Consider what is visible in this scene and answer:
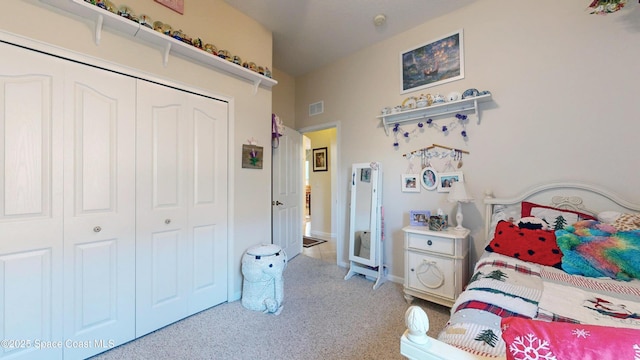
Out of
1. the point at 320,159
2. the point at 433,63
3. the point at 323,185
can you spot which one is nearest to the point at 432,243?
the point at 433,63

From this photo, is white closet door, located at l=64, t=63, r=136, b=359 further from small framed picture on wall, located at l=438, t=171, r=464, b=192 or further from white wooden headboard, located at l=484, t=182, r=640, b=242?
white wooden headboard, located at l=484, t=182, r=640, b=242

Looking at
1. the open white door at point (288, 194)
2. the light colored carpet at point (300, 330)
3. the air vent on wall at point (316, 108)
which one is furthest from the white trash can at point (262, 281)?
the air vent on wall at point (316, 108)

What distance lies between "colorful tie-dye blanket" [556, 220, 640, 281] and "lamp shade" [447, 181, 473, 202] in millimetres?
693

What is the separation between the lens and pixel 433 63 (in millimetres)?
2615

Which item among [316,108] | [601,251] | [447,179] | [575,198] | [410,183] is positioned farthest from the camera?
[316,108]

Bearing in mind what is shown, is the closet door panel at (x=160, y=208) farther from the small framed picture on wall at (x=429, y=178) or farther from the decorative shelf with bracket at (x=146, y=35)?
the small framed picture on wall at (x=429, y=178)

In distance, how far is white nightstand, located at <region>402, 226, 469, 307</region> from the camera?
7.06ft

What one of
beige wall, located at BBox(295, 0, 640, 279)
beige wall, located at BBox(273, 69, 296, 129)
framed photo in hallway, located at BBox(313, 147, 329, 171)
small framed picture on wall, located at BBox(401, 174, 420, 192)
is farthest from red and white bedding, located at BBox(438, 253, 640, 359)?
Result: framed photo in hallway, located at BBox(313, 147, 329, 171)

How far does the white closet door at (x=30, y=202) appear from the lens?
4.54 ft

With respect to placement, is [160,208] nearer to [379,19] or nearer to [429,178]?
[429,178]

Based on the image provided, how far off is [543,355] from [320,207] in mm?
4680

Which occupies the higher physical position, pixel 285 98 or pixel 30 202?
pixel 285 98

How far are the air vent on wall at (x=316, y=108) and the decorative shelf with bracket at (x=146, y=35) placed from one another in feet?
4.15

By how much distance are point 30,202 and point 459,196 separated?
3028 mm
